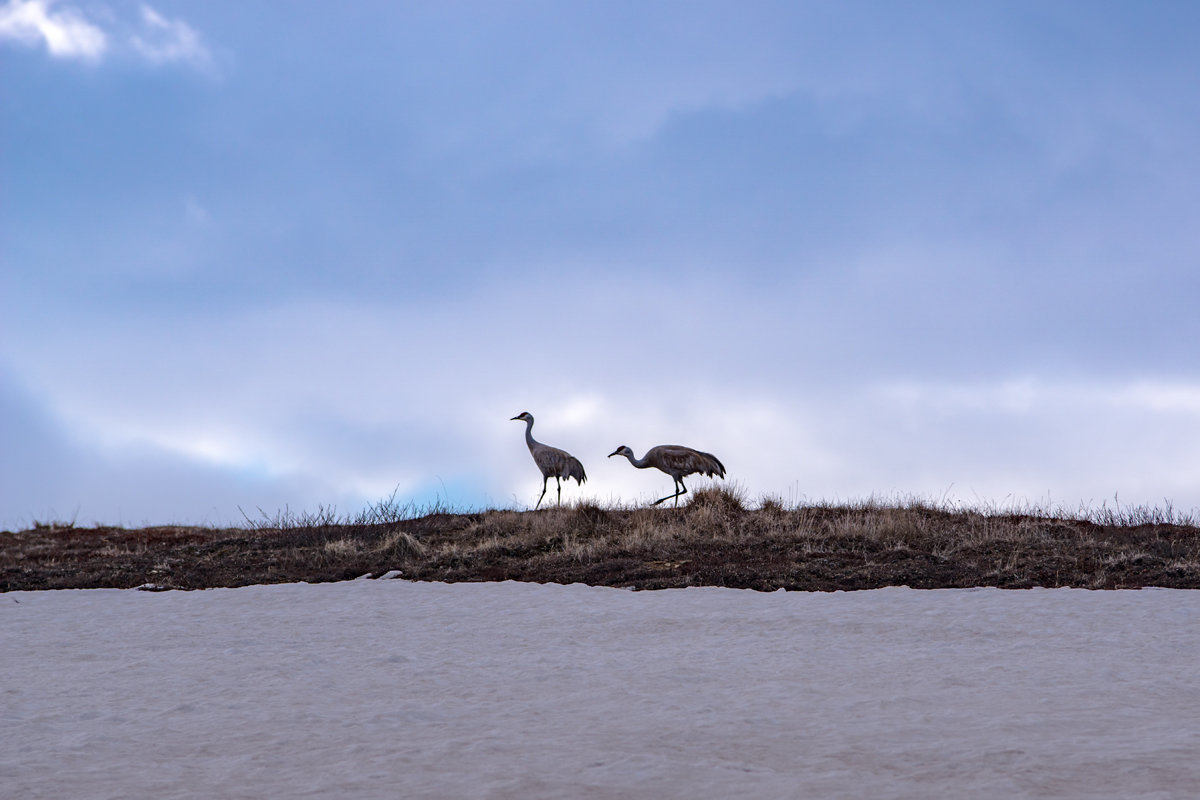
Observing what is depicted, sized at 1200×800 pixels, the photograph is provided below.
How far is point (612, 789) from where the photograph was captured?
11.3 feet

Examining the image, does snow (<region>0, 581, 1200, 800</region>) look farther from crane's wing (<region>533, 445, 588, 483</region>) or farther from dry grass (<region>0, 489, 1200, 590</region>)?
crane's wing (<region>533, 445, 588, 483</region>)

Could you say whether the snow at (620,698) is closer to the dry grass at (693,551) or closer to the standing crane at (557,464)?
the dry grass at (693,551)

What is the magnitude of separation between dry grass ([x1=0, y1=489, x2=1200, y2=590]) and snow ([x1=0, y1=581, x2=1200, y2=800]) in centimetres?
202

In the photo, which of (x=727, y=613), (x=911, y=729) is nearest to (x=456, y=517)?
(x=727, y=613)

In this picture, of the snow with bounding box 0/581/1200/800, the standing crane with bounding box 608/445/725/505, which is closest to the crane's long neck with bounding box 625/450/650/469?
the standing crane with bounding box 608/445/725/505

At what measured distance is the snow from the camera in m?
3.65

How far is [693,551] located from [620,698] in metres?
8.08

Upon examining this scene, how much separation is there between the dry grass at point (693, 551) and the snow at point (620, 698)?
2022 millimetres

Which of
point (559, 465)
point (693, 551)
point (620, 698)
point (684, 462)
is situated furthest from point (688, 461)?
point (620, 698)

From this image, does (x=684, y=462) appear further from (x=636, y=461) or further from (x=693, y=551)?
(x=693, y=551)

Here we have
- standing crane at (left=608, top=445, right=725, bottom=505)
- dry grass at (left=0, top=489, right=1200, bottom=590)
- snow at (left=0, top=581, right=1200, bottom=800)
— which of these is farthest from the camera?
standing crane at (left=608, top=445, right=725, bottom=505)

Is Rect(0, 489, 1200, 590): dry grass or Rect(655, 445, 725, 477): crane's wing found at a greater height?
Rect(655, 445, 725, 477): crane's wing

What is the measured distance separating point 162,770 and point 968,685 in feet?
13.3

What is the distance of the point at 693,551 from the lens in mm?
13227
